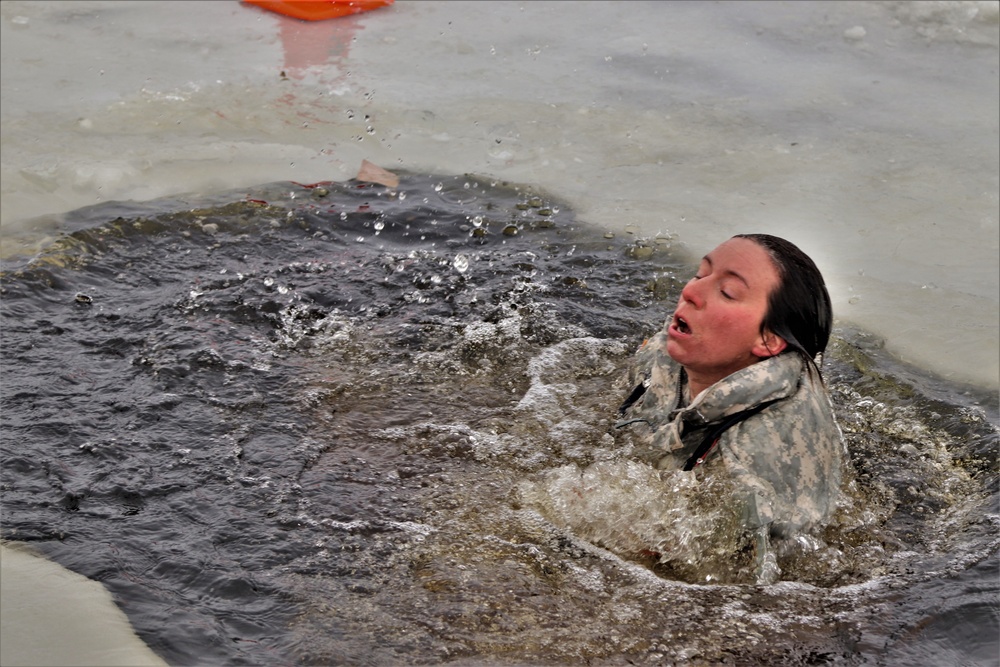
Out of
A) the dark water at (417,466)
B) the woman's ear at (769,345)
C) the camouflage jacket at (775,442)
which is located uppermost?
the woman's ear at (769,345)

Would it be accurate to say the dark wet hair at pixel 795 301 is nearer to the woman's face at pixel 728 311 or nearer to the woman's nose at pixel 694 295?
the woman's face at pixel 728 311

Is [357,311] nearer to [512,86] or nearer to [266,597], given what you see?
[266,597]

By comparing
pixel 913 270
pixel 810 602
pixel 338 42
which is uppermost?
pixel 338 42

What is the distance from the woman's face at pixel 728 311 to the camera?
3268 millimetres

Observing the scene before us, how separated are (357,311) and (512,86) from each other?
8.24ft

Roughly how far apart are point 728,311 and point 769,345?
0.18m

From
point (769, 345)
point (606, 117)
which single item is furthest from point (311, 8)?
point (769, 345)

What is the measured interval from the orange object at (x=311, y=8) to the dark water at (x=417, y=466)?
2417 mm

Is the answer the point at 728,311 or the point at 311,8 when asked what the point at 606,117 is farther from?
the point at 728,311

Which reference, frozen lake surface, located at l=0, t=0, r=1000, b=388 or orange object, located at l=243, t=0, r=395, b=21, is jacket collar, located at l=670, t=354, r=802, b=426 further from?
orange object, located at l=243, t=0, r=395, b=21

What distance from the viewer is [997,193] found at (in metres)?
5.42

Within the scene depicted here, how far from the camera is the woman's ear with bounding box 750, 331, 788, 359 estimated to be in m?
3.31

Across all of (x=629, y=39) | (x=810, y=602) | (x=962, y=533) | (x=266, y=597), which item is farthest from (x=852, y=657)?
(x=629, y=39)

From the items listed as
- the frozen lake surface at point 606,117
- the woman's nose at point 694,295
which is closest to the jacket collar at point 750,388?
the woman's nose at point 694,295
